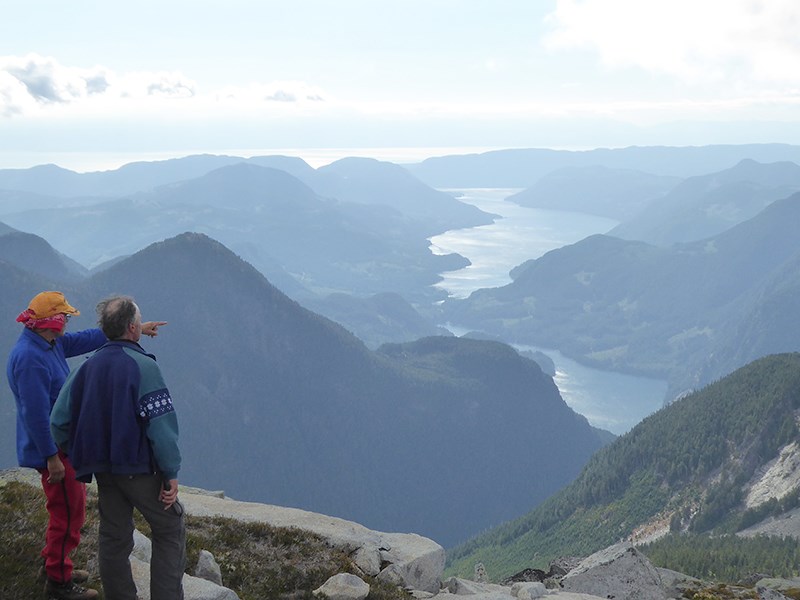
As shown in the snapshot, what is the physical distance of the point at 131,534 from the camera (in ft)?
35.9

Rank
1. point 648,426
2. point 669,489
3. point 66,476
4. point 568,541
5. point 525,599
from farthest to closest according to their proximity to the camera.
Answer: point 648,426
point 669,489
point 568,541
point 525,599
point 66,476

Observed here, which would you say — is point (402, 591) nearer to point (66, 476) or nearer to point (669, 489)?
point (66, 476)

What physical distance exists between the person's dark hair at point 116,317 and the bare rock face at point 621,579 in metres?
15.5

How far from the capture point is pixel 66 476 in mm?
11742

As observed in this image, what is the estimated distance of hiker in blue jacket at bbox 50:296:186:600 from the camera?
10.3 meters

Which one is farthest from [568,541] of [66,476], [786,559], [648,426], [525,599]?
[66,476]

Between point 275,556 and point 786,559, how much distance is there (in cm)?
7865

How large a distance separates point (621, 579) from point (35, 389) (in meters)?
16.3

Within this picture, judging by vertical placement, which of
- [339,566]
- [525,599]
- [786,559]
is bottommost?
[786,559]

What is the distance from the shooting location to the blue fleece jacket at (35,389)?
1144 cm

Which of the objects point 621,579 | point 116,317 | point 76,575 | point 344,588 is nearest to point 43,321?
point 116,317

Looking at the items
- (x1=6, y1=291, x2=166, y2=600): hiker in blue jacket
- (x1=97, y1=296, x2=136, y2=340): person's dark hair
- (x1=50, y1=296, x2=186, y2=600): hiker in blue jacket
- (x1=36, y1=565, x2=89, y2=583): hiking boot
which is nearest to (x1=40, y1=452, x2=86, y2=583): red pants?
(x1=6, y1=291, x2=166, y2=600): hiker in blue jacket

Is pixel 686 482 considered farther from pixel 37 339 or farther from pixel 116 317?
pixel 116 317

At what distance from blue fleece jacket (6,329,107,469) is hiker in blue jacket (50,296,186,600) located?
909 millimetres
